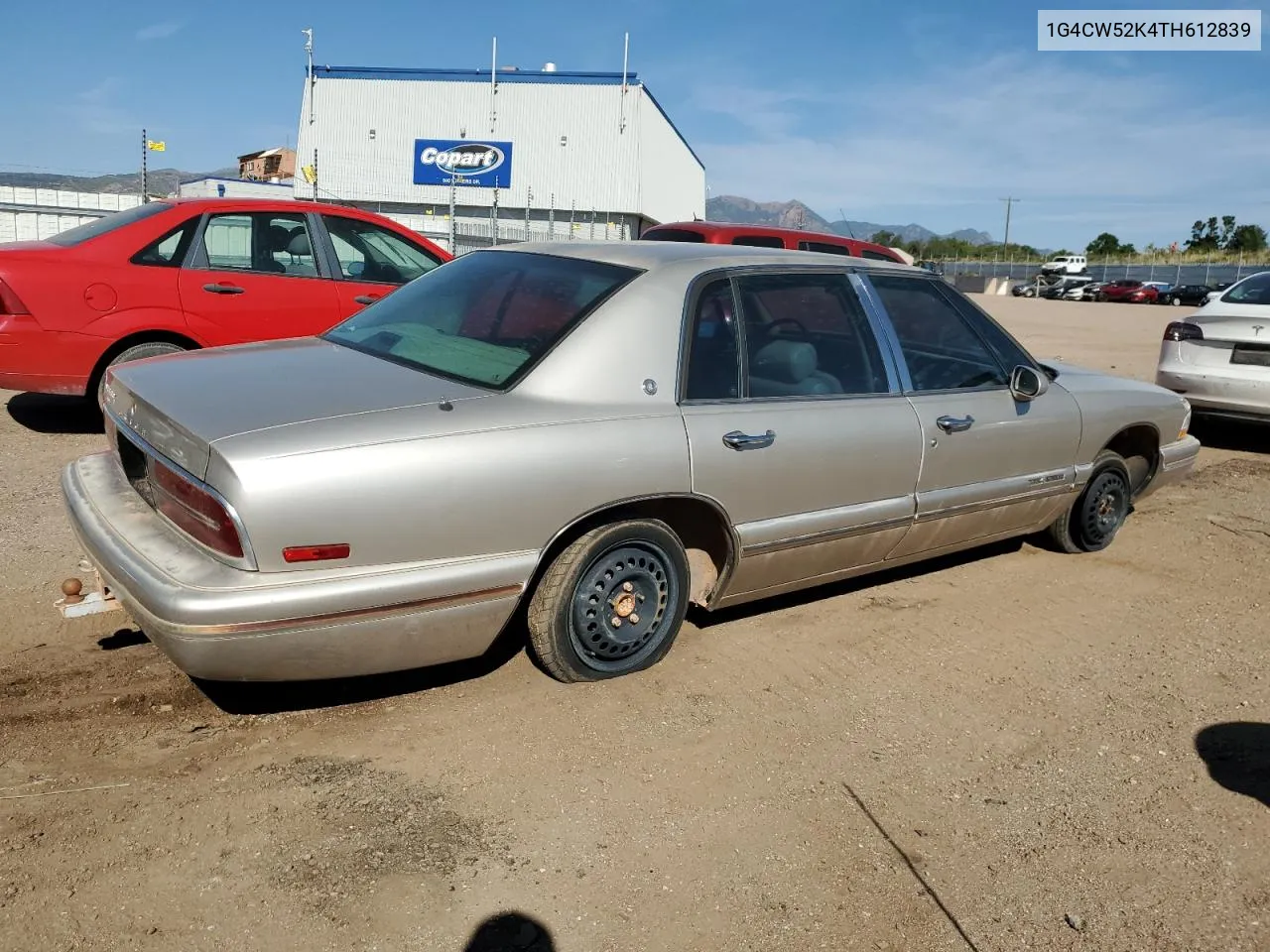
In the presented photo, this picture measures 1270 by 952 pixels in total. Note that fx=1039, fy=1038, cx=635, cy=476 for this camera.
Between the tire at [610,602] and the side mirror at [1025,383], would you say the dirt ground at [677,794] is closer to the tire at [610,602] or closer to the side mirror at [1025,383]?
the tire at [610,602]

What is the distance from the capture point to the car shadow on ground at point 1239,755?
327 centimetres

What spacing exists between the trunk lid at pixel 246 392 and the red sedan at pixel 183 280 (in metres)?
2.36

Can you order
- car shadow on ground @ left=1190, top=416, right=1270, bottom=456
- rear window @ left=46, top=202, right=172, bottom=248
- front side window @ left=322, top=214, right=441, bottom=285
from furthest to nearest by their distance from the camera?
car shadow on ground @ left=1190, top=416, right=1270, bottom=456 < front side window @ left=322, top=214, right=441, bottom=285 < rear window @ left=46, top=202, right=172, bottom=248

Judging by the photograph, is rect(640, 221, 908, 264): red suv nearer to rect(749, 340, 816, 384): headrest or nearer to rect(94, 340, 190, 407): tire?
rect(94, 340, 190, 407): tire

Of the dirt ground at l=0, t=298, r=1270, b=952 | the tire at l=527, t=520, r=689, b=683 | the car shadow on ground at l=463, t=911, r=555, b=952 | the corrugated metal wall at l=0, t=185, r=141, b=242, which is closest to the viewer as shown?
the car shadow on ground at l=463, t=911, r=555, b=952

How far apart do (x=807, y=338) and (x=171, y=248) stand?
454cm

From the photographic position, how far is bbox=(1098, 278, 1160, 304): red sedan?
50094 mm

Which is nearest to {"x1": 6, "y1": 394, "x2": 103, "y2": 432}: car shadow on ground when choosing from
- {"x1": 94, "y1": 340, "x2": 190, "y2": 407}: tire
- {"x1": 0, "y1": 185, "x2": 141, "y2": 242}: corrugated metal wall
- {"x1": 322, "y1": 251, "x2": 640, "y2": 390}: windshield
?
{"x1": 94, "y1": 340, "x2": 190, "y2": 407}: tire

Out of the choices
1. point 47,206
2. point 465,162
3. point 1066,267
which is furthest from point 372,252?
point 1066,267

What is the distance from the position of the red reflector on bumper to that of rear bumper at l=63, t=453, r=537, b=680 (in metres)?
0.04

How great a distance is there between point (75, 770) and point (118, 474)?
41.3 inches

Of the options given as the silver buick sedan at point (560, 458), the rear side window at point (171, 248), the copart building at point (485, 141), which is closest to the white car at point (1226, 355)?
the silver buick sedan at point (560, 458)

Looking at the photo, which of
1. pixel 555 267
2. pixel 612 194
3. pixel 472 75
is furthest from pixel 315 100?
pixel 555 267

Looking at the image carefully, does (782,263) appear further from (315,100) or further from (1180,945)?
(315,100)
